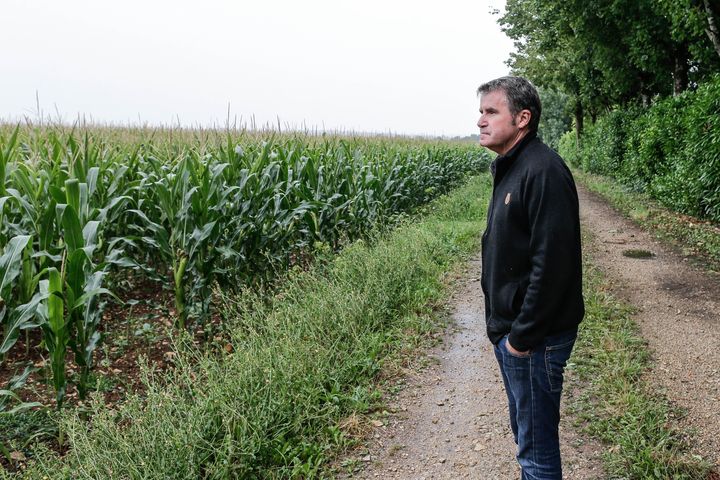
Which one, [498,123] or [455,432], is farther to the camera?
[455,432]

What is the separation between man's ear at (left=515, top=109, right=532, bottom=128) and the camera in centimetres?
234

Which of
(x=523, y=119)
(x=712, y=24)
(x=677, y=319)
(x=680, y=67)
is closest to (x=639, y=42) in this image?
(x=680, y=67)

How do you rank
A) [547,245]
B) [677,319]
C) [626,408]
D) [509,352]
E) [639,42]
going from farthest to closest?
1. [639,42]
2. [677,319]
3. [626,408]
4. [509,352]
5. [547,245]

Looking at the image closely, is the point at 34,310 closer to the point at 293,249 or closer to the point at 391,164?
the point at 293,249

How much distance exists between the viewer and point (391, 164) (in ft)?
42.1

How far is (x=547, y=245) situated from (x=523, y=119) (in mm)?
573

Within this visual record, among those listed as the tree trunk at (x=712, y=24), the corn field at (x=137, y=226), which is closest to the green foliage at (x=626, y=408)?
the corn field at (x=137, y=226)

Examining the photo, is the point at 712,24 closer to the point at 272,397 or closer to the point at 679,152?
the point at 679,152

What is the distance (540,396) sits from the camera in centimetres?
239

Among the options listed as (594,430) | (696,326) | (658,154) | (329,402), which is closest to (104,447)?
(329,402)

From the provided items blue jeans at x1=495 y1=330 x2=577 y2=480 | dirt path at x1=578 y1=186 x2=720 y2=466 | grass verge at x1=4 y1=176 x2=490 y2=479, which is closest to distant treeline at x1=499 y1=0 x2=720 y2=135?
dirt path at x1=578 y1=186 x2=720 y2=466

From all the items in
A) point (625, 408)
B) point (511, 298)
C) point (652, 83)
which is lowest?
point (625, 408)

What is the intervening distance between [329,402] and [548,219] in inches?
93.1

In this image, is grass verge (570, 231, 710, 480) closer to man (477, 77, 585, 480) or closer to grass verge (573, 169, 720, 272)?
man (477, 77, 585, 480)
